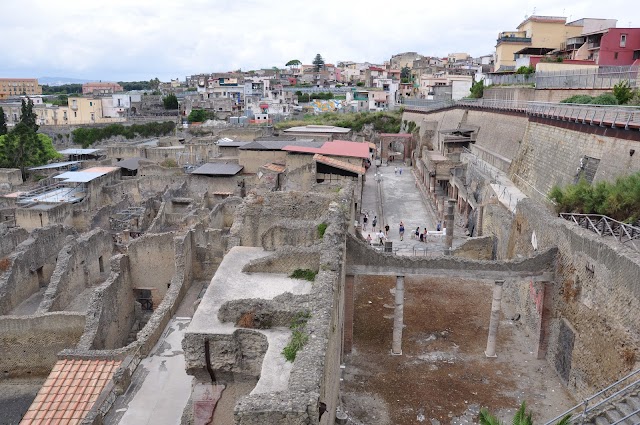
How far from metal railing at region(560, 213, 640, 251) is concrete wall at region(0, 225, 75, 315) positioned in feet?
60.1

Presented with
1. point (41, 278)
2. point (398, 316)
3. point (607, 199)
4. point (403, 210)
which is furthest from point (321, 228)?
point (403, 210)

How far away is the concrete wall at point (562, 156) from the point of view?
18.9 meters

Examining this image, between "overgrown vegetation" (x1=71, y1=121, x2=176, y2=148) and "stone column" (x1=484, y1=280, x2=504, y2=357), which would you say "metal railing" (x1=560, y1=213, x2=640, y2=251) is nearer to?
"stone column" (x1=484, y1=280, x2=504, y2=357)

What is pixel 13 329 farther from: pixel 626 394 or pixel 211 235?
pixel 626 394

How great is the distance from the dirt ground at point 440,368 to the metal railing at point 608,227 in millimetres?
4376

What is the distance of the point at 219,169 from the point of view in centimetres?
3384

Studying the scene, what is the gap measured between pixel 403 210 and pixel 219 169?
12595mm

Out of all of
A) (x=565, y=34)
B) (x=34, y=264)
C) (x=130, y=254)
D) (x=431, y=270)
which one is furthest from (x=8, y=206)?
(x=565, y=34)

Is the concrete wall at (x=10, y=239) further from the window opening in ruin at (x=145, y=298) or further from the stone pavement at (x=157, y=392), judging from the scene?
the stone pavement at (x=157, y=392)

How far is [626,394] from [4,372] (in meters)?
16.3

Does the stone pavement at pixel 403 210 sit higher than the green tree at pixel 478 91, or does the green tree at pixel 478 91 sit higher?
the green tree at pixel 478 91

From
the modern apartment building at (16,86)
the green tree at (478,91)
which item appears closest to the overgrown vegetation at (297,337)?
→ the green tree at (478,91)

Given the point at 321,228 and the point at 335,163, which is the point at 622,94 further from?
the point at 321,228

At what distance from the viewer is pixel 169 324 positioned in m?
14.8
